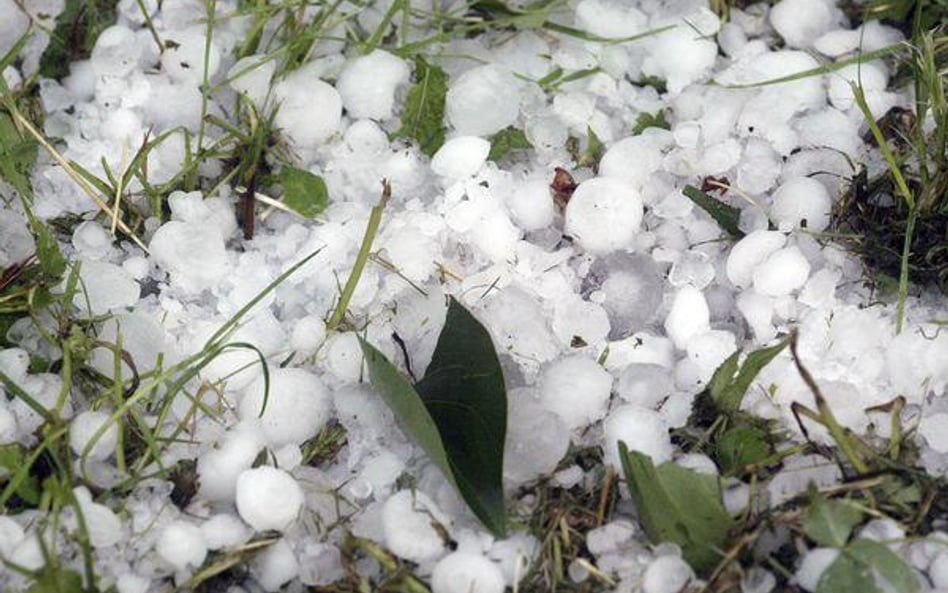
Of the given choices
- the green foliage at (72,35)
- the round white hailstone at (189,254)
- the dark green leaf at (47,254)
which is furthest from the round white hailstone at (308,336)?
the green foliage at (72,35)

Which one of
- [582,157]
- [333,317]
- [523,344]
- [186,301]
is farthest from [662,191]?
[186,301]

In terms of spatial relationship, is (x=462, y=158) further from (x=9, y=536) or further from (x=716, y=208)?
(x=9, y=536)

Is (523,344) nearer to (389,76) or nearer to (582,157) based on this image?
(582,157)

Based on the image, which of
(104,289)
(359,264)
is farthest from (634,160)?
(104,289)

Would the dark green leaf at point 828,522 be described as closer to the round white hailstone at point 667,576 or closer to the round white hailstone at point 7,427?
the round white hailstone at point 667,576

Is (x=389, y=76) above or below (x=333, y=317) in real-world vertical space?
above

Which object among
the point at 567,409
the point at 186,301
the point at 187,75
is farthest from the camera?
the point at 187,75

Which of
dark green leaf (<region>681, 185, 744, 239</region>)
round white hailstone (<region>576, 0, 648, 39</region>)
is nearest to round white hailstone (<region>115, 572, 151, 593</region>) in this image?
dark green leaf (<region>681, 185, 744, 239</region>)
